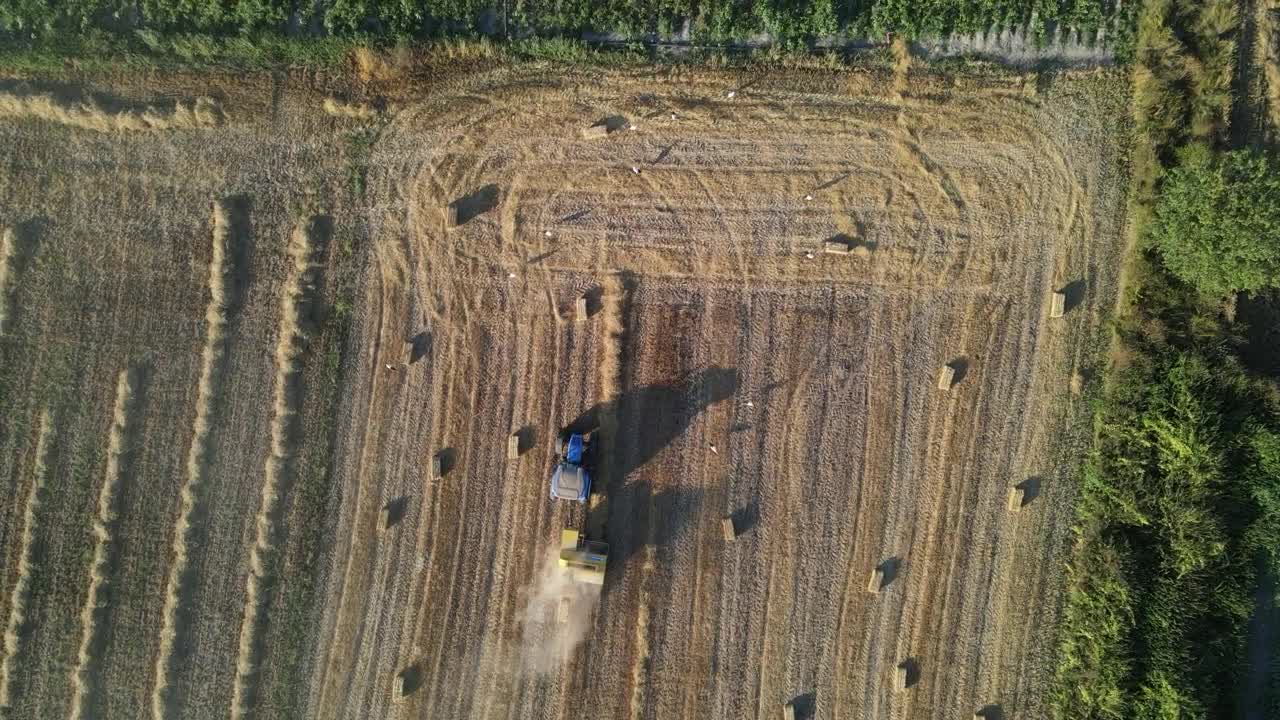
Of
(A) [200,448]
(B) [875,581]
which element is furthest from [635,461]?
(A) [200,448]

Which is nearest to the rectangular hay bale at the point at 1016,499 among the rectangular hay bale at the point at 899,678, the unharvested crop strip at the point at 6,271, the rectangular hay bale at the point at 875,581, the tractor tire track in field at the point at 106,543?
the rectangular hay bale at the point at 875,581

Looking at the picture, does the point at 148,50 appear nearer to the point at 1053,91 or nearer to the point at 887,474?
the point at 887,474

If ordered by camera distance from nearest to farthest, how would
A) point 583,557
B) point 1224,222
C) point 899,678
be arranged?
point 1224,222 < point 583,557 < point 899,678

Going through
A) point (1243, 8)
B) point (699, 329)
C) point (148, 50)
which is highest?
point (1243, 8)

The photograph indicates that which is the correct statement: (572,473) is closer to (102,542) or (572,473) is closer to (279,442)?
(279,442)

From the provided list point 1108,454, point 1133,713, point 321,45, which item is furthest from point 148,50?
point 1133,713

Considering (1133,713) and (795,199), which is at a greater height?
(795,199)
